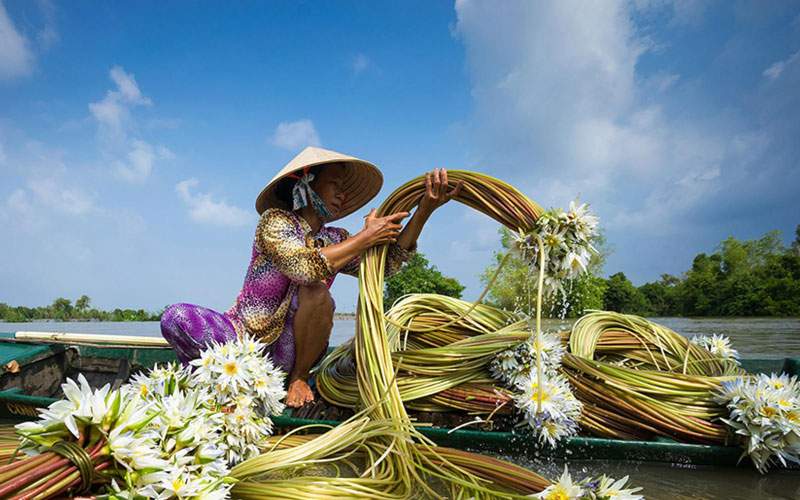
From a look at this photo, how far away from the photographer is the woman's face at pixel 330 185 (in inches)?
121

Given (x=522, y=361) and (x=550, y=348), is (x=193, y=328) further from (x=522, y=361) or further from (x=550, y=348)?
(x=550, y=348)

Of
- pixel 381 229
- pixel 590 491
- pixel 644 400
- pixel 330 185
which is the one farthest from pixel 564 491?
pixel 330 185

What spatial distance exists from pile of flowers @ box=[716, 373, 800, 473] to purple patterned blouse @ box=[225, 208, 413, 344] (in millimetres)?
1790

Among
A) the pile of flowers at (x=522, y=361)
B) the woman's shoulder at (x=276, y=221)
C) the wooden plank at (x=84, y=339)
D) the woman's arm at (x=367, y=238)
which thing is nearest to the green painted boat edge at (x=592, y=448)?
the pile of flowers at (x=522, y=361)

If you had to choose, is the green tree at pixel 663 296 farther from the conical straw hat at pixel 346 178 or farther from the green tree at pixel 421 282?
the conical straw hat at pixel 346 178

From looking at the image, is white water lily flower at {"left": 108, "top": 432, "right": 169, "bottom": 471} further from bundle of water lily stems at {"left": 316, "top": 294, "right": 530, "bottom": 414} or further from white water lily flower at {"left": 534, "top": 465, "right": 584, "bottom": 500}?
bundle of water lily stems at {"left": 316, "top": 294, "right": 530, "bottom": 414}

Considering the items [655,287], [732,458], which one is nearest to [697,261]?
[655,287]

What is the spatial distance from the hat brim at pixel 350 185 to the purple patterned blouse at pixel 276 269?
24 cm

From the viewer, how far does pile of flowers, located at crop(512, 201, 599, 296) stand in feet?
7.00

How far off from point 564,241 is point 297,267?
1.41 metres

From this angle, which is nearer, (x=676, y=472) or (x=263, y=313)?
(x=676, y=472)

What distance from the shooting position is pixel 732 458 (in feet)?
7.41

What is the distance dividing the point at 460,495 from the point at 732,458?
1.47 meters

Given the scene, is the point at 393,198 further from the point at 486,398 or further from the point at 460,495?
the point at 460,495
